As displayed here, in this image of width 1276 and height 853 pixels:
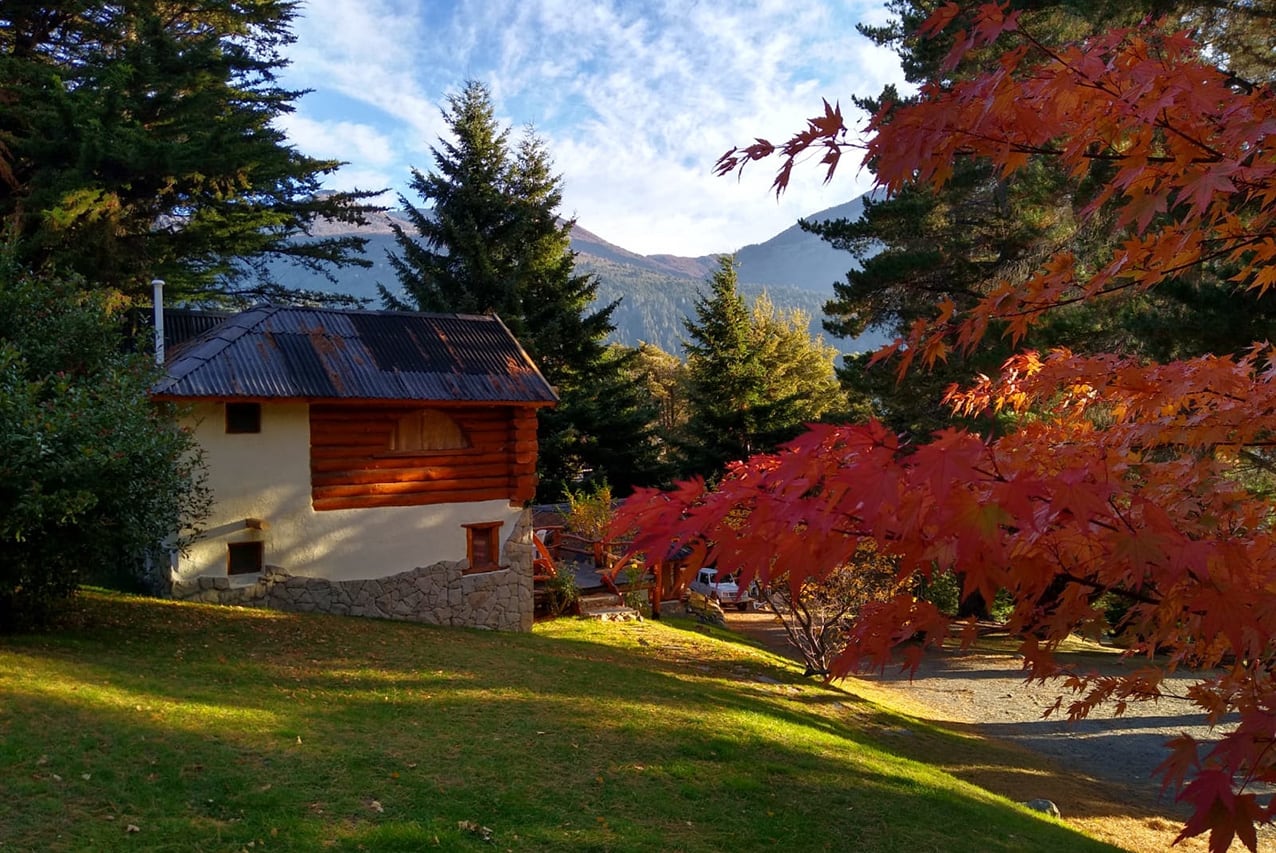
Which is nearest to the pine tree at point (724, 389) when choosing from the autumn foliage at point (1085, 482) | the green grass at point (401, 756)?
the green grass at point (401, 756)

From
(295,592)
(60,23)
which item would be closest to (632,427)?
(295,592)

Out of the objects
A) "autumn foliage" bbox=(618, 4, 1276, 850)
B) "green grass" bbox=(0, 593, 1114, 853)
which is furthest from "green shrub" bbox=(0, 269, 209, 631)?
"autumn foliage" bbox=(618, 4, 1276, 850)

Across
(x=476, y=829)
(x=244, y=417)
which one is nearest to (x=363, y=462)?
(x=244, y=417)

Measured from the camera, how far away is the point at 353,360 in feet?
44.0

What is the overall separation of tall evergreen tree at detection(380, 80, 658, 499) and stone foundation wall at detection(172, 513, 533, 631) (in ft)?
43.5

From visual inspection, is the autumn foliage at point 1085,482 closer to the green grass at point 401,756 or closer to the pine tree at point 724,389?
the green grass at point 401,756

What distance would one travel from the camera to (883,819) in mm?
7348

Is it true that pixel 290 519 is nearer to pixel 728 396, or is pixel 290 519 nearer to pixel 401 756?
pixel 401 756

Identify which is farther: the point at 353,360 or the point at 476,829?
the point at 353,360

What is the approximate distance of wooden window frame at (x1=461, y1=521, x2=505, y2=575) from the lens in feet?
47.0

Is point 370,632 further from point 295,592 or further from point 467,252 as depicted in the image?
point 467,252

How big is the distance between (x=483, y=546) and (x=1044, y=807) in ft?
31.3

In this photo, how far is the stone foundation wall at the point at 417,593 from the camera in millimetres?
12516

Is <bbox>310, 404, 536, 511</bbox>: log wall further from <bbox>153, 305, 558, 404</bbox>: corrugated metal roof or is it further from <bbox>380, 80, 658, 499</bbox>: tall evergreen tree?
<bbox>380, 80, 658, 499</bbox>: tall evergreen tree
